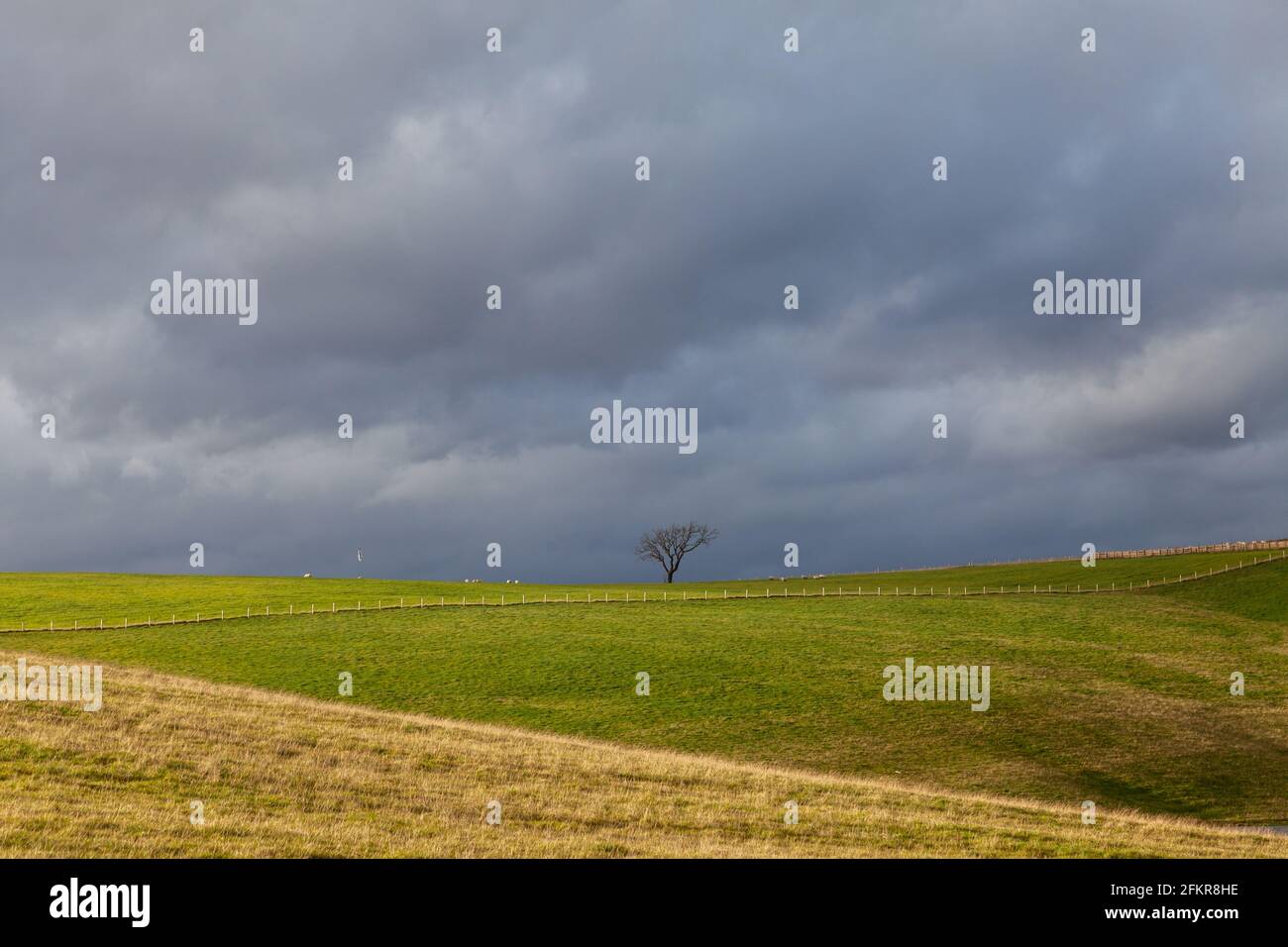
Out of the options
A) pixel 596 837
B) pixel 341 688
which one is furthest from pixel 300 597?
pixel 596 837

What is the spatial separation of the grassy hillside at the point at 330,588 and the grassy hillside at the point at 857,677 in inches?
475

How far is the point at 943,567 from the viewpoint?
479 feet

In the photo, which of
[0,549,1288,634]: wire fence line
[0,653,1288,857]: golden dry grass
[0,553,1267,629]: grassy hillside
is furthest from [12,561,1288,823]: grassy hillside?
[0,553,1267,629]: grassy hillside

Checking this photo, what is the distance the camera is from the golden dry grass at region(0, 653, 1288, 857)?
2031 cm

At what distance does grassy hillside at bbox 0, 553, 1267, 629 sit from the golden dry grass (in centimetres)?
5537
